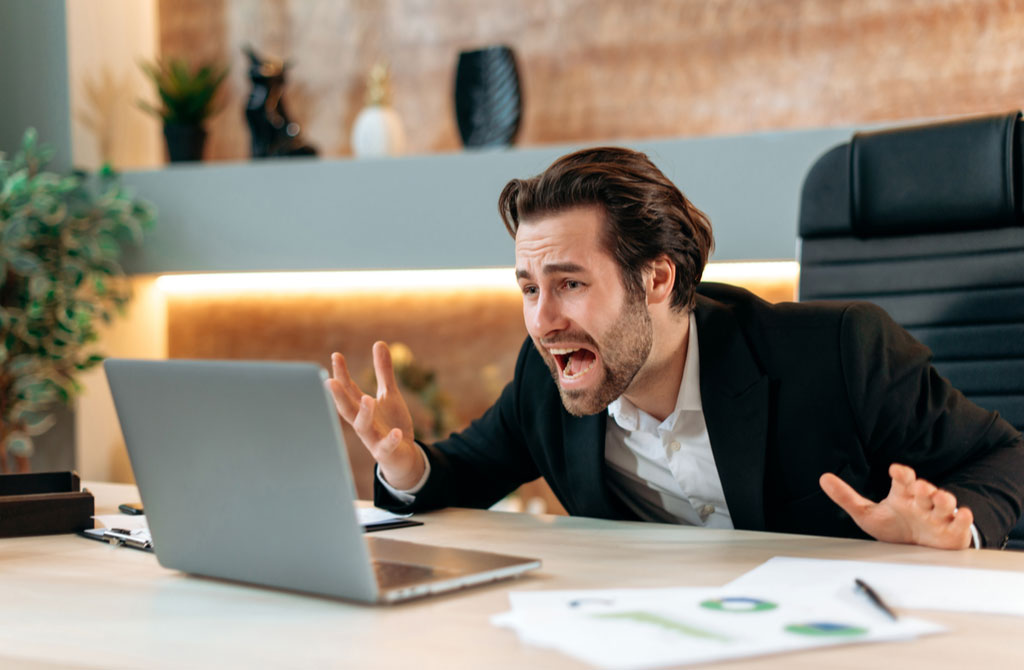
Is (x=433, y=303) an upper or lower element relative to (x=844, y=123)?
lower

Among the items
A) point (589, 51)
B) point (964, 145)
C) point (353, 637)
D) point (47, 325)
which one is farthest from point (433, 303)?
point (353, 637)

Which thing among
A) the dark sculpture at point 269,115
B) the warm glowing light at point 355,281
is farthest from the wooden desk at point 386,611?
the dark sculpture at point 269,115

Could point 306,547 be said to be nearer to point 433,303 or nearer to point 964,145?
point 964,145

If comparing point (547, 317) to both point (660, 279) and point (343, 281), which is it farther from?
point (343, 281)

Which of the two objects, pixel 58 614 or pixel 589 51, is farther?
pixel 589 51

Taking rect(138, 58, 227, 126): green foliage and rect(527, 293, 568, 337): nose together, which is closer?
rect(527, 293, 568, 337): nose

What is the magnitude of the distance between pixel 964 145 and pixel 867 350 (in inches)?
19.3

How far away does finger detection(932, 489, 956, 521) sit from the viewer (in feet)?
3.58

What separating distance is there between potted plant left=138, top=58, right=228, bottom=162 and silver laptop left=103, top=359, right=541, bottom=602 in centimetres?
241

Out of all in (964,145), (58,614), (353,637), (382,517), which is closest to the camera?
(353,637)

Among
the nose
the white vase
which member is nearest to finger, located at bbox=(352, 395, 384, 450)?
the nose

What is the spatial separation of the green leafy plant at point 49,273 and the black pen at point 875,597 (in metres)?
2.54

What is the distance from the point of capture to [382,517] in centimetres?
140

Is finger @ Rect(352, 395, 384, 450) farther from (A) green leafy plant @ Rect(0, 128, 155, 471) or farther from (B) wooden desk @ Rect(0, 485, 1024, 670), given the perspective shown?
(A) green leafy plant @ Rect(0, 128, 155, 471)
